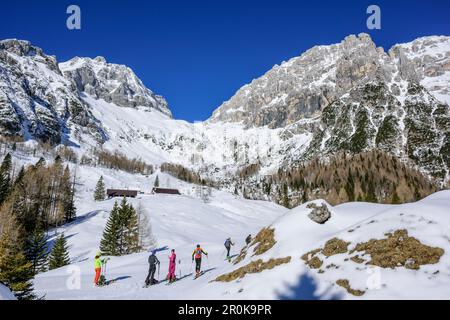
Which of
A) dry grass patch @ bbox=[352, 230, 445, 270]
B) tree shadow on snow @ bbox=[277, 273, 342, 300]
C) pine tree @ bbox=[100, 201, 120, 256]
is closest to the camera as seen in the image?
tree shadow on snow @ bbox=[277, 273, 342, 300]

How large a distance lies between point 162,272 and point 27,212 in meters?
64.6

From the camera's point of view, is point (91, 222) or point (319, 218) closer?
point (319, 218)

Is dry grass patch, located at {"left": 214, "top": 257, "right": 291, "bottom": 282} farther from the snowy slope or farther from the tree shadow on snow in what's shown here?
the snowy slope

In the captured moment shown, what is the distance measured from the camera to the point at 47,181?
101062 millimetres

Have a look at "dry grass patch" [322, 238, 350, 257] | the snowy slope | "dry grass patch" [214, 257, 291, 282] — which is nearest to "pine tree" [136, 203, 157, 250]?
the snowy slope

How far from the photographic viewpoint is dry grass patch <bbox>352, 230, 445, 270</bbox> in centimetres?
1444

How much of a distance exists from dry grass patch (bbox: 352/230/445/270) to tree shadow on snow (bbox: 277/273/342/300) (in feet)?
8.48

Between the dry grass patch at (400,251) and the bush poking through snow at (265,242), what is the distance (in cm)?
593

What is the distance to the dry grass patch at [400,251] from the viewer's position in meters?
14.4

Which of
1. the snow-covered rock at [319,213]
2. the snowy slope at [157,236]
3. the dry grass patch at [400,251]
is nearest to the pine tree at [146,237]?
the snowy slope at [157,236]

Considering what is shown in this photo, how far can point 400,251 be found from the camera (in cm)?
1534
